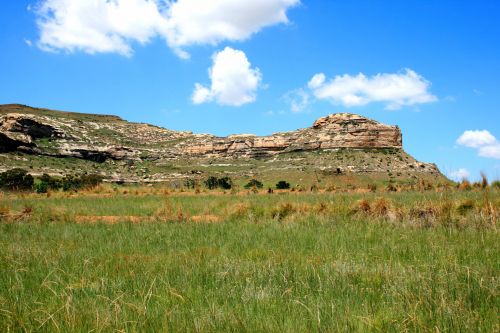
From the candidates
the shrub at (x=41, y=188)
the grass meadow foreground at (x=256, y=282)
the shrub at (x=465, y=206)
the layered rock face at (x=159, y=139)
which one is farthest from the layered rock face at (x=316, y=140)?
the grass meadow foreground at (x=256, y=282)

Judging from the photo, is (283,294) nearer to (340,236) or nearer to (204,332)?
(204,332)

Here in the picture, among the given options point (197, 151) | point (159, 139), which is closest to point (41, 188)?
point (197, 151)

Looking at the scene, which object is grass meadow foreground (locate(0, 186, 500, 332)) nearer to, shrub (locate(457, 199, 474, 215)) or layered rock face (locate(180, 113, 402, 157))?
shrub (locate(457, 199, 474, 215))

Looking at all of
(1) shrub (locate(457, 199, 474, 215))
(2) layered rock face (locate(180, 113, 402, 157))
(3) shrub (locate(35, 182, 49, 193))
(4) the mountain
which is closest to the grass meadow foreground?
(1) shrub (locate(457, 199, 474, 215))

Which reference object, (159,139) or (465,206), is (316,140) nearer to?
(159,139)

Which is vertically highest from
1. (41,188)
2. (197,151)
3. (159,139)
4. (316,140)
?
(316,140)

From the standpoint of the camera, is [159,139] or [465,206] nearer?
[465,206]

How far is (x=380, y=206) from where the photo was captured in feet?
44.3

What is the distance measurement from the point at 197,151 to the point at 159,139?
579 inches

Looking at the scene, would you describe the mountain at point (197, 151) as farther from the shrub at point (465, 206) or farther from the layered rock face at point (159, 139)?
the shrub at point (465, 206)

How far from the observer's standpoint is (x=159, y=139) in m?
134

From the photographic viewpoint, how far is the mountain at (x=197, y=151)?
92188 mm

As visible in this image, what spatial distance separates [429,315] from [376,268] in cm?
180

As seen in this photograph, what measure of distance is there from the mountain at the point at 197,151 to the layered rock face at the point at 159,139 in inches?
10.0
